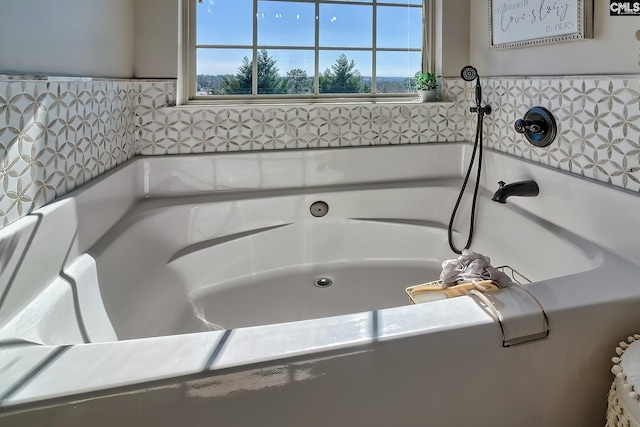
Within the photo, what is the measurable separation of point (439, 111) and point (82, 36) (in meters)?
1.67

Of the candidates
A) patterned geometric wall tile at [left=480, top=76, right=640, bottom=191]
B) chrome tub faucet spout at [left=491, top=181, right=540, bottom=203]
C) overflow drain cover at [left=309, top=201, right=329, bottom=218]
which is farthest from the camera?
overflow drain cover at [left=309, top=201, right=329, bottom=218]

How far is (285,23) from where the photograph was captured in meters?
2.37

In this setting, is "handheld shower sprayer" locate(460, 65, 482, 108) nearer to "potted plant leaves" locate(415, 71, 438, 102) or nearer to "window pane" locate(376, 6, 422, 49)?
"potted plant leaves" locate(415, 71, 438, 102)

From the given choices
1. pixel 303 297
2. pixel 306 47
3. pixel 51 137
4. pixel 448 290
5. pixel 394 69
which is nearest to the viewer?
pixel 448 290

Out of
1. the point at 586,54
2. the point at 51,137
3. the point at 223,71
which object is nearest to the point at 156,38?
the point at 223,71

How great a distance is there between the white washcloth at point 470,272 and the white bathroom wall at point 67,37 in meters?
1.23

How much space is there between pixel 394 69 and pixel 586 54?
1.22m

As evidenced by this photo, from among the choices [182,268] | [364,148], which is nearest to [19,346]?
[182,268]

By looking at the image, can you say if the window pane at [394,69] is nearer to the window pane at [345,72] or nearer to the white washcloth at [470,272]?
the window pane at [345,72]

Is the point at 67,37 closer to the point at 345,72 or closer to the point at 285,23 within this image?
the point at 285,23

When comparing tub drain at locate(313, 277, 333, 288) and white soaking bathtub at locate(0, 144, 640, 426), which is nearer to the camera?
white soaking bathtub at locate(0, 144, 640, 426)

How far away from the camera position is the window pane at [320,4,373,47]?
7.92 feet

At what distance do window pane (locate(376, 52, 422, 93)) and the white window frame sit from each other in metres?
0.04

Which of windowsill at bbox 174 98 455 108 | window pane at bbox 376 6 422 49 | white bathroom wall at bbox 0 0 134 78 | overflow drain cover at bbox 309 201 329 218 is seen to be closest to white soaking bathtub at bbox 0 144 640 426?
overflow drain cover at bbox 309 201 329 218
